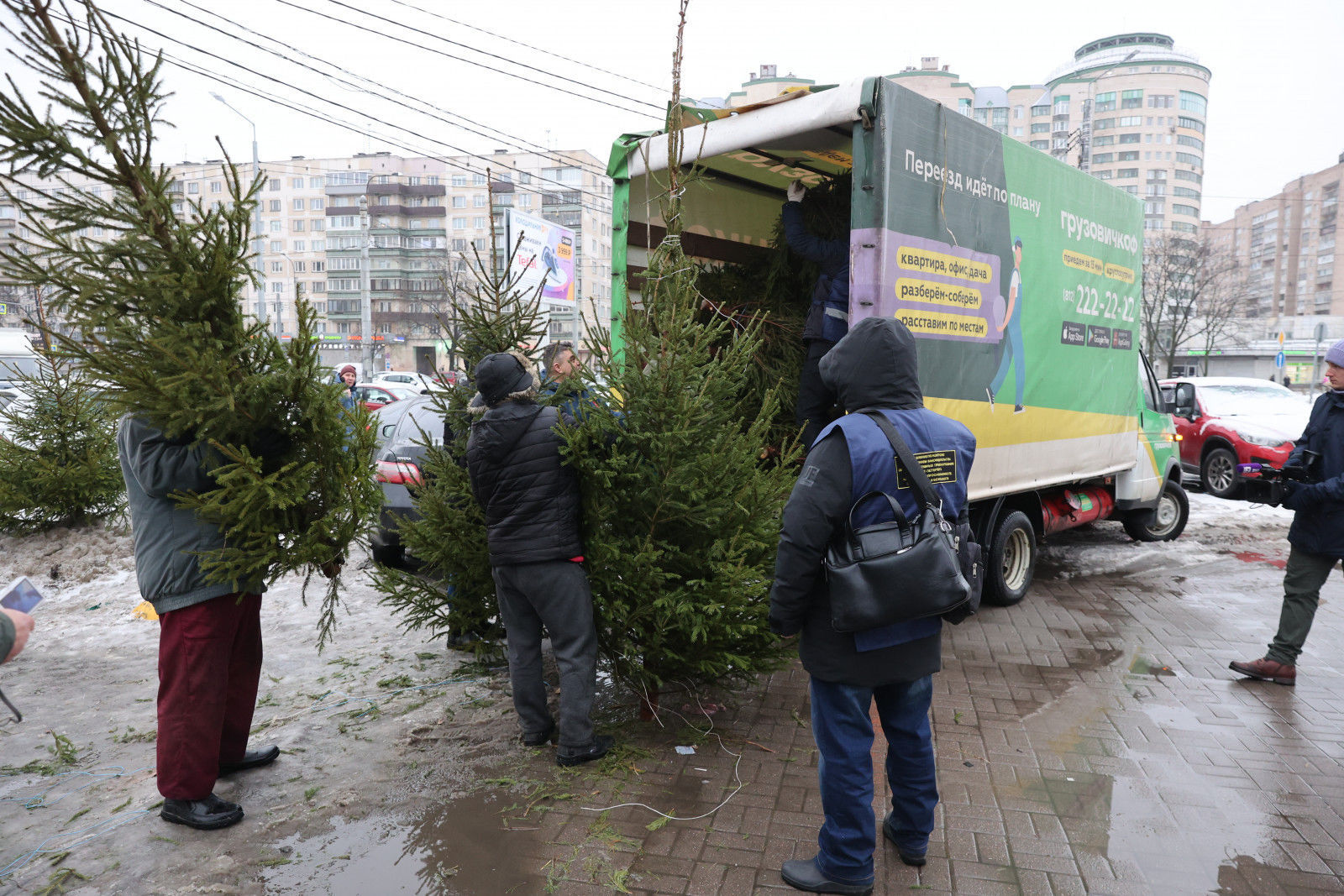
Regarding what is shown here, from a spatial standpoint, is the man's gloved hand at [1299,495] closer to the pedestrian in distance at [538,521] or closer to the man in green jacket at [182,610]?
the pedestrian in distance at [538,521]

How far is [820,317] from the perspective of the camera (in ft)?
17.5

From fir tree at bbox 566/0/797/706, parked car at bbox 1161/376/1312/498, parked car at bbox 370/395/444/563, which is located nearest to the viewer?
fir tree at bbox 566/0/797/706

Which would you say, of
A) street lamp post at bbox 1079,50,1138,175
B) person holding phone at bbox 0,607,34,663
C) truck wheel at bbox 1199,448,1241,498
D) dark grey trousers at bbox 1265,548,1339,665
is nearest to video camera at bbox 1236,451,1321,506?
dark grey trousers at bbox 1265,548,1339,665

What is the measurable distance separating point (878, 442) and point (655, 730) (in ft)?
7.10

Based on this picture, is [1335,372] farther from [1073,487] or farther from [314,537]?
[314,537]

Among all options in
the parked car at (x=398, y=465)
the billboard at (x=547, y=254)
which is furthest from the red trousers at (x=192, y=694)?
the billboard at (x=547, y=254)

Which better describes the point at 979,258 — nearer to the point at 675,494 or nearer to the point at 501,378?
the point at 675,494

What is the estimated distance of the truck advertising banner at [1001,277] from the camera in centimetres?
473

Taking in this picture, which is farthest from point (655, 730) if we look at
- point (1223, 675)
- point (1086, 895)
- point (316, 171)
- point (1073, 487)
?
point (316, 171)

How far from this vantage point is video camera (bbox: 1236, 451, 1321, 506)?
4.85 metres

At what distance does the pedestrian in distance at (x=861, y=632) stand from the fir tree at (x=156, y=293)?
1990 millimetres

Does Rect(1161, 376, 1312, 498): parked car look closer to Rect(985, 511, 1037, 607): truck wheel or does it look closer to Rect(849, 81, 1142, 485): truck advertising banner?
Rect(849, 81, 1142, 485): truck advertising banner

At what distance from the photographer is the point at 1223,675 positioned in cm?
524

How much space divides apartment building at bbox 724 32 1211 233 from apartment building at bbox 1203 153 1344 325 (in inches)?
317
